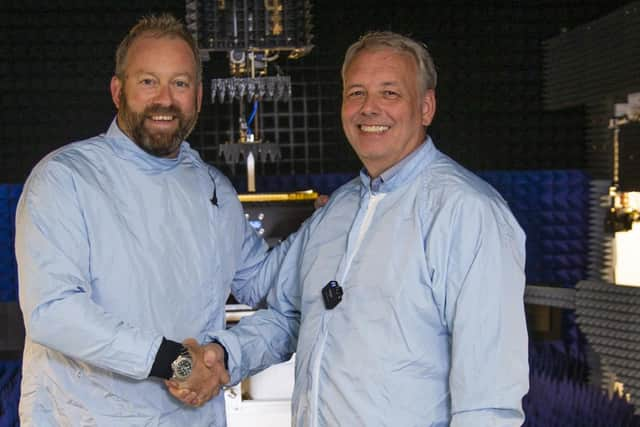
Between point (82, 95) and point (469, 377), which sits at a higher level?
point (82, 95)

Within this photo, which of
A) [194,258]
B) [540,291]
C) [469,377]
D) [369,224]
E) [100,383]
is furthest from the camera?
[540,291]

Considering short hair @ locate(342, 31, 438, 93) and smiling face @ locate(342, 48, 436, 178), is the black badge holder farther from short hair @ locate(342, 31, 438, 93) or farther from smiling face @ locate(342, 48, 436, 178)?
short hair @ locate(342, 31, 438, 93)

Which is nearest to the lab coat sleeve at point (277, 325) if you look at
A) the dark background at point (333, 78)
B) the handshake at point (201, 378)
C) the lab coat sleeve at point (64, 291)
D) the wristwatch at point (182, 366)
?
the handshake at point (201, 378)

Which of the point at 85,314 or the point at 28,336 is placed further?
the point at 28,336

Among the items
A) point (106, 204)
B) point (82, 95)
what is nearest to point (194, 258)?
point (106, 204)

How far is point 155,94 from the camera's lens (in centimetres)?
233

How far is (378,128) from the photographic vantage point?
2.08 m

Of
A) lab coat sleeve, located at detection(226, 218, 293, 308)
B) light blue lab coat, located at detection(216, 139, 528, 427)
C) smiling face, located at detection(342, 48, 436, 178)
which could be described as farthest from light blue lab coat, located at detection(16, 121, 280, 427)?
smiling face, located at detection(342, 48, 436, 178)

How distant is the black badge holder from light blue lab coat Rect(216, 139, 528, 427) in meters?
0.01

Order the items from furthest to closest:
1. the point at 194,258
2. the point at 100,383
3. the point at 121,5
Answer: the point at 121,5 → the point at 194,258 → the point at 100,383

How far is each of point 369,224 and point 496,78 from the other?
247 inches

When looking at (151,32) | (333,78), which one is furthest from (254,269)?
(333,78)

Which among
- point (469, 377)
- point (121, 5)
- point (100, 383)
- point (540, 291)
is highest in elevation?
point (121, 5)

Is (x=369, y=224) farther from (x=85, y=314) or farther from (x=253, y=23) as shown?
(x=253, y=23)
